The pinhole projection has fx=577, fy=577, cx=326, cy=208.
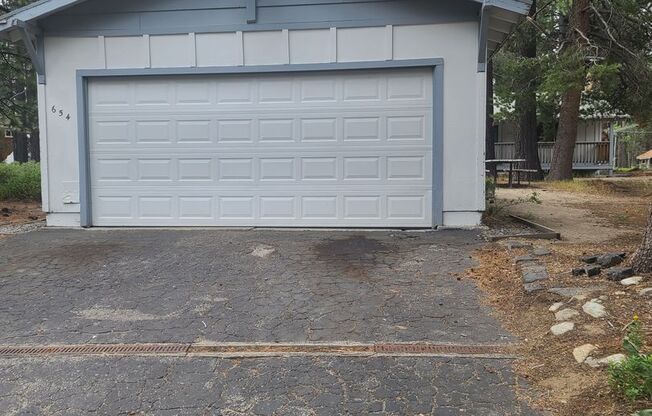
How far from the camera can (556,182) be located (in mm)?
18109

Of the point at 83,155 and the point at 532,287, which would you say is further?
the point at 83,155

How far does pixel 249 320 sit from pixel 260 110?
4.67 meters

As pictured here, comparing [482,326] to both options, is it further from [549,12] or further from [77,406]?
[549,12]

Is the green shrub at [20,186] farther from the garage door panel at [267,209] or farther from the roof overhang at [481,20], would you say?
the garage door panel at [267,209]

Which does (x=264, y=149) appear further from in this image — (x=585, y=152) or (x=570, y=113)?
(x=585, y=152)

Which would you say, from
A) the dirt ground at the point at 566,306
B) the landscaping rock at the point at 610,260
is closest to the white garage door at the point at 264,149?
the dirt ground at the point at 566,306

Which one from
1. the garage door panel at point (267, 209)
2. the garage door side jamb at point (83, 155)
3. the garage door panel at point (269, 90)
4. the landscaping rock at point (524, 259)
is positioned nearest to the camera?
the landscaping rock at point (524, 259)

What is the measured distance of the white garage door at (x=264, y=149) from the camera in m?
8.55

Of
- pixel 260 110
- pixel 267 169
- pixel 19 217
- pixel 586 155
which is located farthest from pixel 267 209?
pixel 586 155

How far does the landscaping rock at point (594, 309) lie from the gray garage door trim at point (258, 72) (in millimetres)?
4155

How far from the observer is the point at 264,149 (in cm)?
879

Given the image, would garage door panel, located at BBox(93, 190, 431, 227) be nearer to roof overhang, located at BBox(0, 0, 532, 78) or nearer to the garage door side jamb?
the garage door side jamb

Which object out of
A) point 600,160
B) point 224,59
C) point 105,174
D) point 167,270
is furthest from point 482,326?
point 600,160

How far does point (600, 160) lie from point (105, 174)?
22.2 meters
